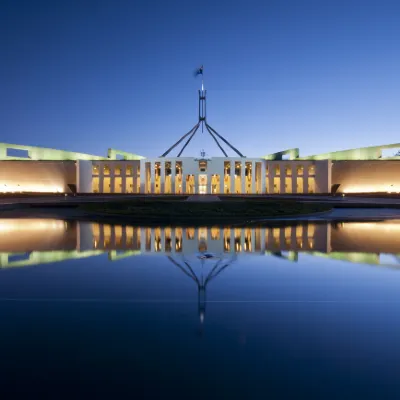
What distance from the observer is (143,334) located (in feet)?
13.2

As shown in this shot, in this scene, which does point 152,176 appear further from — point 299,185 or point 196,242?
point 196,242

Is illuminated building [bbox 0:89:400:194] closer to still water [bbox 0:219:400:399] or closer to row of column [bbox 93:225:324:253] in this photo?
row of column [bbox 93:225:324:253]

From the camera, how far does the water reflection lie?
858 cm

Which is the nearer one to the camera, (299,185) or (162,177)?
(162,177)

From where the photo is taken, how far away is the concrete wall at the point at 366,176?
144 ft

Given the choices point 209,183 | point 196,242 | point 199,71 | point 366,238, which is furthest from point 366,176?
point 196,242

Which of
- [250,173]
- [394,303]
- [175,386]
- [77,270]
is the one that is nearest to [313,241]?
[394,303]

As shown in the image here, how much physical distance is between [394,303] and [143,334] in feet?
12.1

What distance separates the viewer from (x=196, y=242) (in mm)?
10438

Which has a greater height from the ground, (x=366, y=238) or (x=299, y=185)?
(x=299, y=185)

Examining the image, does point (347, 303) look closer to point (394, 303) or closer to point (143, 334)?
point (394, 303)

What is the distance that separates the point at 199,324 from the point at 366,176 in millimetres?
45896

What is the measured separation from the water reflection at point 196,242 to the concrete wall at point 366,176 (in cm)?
3360

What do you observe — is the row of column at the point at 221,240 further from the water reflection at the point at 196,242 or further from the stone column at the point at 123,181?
the stone column at the point at 123,181
